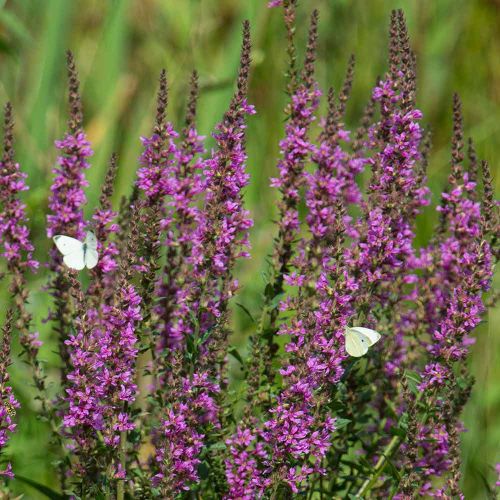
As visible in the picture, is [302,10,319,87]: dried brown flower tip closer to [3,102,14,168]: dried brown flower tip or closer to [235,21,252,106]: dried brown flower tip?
[235,21,252,106]: dried brown flower tip

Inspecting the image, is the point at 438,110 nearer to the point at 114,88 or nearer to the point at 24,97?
the point at 114,88

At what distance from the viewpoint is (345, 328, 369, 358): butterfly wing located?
3.39 meters

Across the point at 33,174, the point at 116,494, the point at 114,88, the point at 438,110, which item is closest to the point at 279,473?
the point at 116,494

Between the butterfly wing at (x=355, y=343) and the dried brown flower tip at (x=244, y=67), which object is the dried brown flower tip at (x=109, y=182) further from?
the butterfly wing at (x=355, y=343)

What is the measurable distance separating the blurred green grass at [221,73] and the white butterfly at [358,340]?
294 centimetres

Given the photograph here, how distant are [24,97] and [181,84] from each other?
1558mm

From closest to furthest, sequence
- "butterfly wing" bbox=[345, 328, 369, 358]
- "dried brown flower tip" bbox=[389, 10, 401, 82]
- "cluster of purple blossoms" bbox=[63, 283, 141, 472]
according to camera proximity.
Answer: "cluster of purple blossoms" bbox=[63, 283, 141, 472] < "butterfly wing" bbox=[345, 328, 369, 358] < "dried brown flower tip" bbox=[389, 10, 401, 82]

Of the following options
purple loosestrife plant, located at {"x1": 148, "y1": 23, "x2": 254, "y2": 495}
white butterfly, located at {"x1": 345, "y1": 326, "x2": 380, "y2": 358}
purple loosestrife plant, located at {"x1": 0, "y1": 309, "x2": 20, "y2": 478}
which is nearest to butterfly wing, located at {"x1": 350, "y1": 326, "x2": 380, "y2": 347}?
white butterfly, located at {"x1": 345, "y1": 326, "x2": 380, "y2": 358}

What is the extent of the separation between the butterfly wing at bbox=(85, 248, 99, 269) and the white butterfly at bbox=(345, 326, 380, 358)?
102 cm

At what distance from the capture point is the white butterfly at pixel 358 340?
11.1 feet

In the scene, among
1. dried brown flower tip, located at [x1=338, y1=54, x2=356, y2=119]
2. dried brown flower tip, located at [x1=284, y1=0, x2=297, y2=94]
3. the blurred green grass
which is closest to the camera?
dried brown flower tip, located at [x1=284, y1=0, x2=297, y2=94]

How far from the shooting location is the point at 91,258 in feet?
12.0

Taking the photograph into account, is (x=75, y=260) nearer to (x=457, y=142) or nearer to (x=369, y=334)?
(x=369, y=334)

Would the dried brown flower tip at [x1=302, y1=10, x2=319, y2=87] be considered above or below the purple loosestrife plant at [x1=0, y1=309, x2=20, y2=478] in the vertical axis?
above
